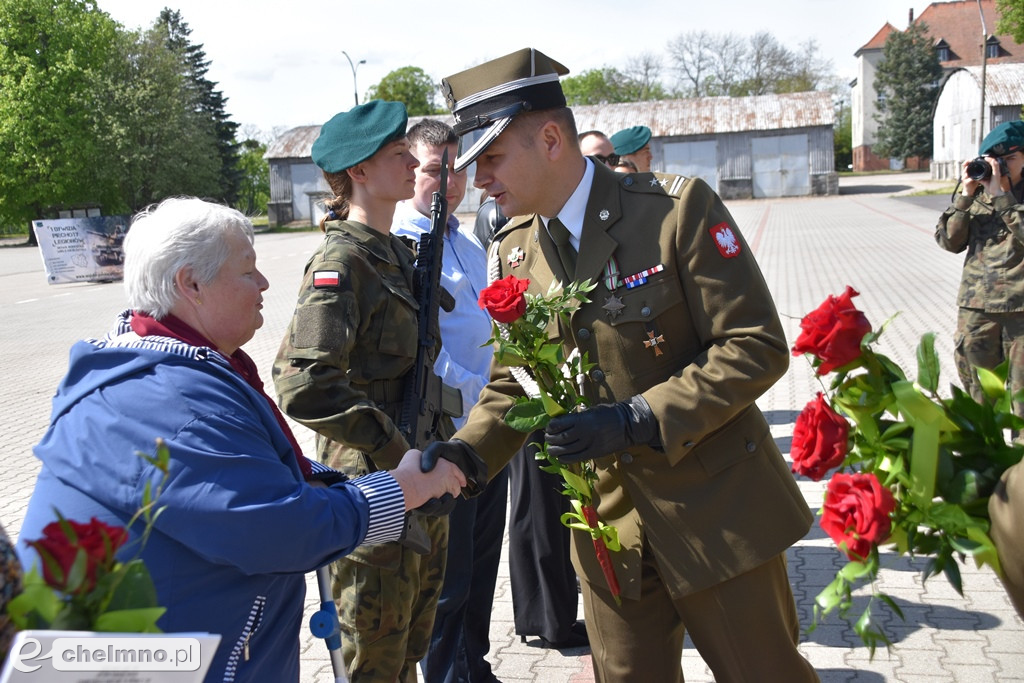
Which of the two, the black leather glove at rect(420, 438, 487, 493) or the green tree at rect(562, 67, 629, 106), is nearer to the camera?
the black leather glove at rect(420, 438, 487, 493)

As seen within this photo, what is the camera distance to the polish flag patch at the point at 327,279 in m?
2.88

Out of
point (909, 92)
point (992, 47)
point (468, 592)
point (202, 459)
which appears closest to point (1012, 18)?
point (909, 92)

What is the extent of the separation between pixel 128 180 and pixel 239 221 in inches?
1919

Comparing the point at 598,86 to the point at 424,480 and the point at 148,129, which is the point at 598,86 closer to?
the point at 148,129

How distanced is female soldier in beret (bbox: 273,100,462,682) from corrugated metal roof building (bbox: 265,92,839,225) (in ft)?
135

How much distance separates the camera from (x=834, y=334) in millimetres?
1748

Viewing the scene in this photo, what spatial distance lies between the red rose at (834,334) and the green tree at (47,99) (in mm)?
48143

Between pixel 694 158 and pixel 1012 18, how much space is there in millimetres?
15417

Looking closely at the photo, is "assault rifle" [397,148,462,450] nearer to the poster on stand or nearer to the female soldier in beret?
the female soldier in beret

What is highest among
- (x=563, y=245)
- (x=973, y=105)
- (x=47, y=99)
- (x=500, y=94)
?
(x=47, y=99)

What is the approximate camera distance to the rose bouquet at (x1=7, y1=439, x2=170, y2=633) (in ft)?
4.40

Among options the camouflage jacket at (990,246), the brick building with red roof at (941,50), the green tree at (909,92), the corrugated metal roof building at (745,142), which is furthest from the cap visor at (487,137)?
the brick building with red roof at (941,50)

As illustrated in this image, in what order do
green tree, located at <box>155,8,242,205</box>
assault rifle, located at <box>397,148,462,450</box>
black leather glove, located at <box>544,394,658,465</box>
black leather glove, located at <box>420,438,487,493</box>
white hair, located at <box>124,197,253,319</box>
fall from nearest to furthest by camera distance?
white hair, located at <box>124,197,253,319</box>
black leather glove, located at <box>544,394,658,465</box>
black leather glove, located at <box>420,438,487,493</box>
assault rifle, located at <box>397,148,462,450</box>
green tree, located at <box>155,8,242,205</box>

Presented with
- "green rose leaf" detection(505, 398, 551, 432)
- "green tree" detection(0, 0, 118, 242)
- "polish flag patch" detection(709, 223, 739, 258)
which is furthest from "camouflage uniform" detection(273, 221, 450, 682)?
"green tree" detection(0, 0, 118, 242)
